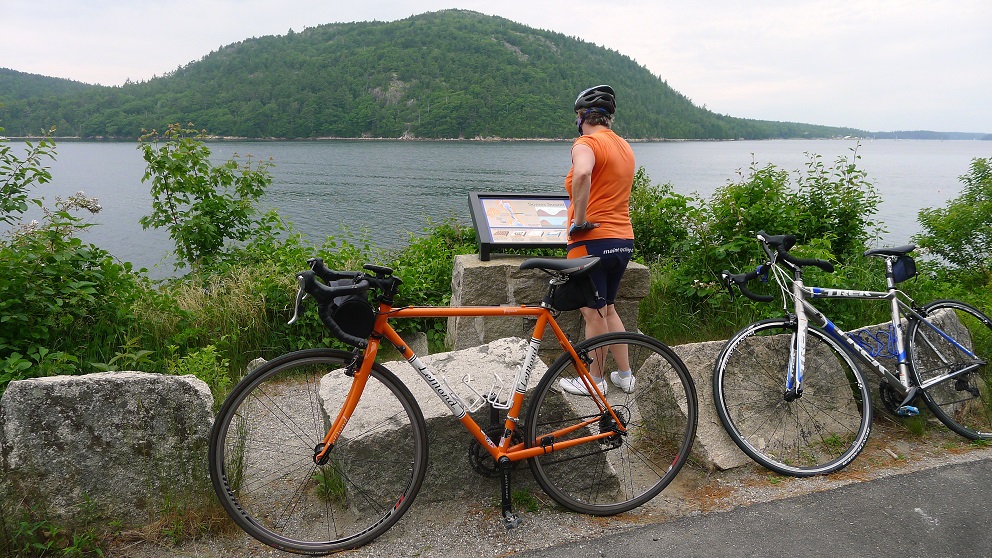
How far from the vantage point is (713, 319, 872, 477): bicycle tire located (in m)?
3.87

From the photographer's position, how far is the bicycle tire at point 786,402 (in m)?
3.87

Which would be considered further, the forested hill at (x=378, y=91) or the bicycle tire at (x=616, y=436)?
the forested hill at (x=378, y=91)

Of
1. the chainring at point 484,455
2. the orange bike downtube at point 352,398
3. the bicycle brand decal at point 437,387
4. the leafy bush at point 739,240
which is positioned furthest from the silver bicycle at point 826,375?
the orange bike downtube at point 352,398

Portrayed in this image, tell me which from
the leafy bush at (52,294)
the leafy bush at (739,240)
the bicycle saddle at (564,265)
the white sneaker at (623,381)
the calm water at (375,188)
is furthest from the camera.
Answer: the calm water at (375,188)

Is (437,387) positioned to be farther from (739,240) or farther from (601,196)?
(739,240)

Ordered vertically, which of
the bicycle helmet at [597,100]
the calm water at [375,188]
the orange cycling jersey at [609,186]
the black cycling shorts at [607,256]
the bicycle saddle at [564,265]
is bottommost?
the calm water at [375,188]

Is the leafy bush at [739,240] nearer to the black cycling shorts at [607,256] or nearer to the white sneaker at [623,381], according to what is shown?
the black cycling shorts at [607,256]

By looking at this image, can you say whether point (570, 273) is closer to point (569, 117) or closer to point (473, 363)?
point (473, 363)

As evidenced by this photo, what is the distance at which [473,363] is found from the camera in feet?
12.2

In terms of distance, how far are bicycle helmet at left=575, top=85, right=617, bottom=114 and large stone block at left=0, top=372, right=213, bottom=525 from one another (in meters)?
2.90

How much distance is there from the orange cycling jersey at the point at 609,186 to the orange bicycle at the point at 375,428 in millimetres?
1084

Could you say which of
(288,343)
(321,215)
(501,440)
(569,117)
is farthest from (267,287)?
(569,117)

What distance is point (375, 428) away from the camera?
10.3 feet

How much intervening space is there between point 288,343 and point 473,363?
10.5 feet
